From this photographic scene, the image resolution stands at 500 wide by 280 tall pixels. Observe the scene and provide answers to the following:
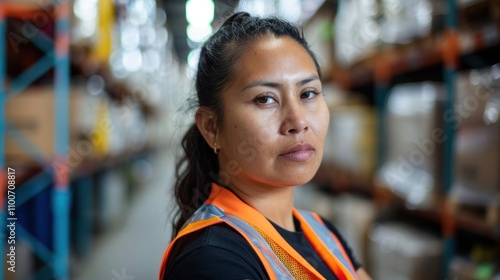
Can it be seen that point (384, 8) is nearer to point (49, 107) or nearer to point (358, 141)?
point (358, 141)

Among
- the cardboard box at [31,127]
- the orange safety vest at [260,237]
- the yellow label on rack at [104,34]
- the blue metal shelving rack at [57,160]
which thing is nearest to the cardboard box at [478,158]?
the orange safety vest at [260,237]

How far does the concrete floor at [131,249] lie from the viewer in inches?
182

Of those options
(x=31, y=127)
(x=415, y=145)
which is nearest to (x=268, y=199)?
(x=415, y=145)

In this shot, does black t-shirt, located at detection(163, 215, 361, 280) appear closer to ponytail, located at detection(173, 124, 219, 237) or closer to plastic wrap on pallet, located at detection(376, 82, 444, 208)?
ponytail, located at detection(173, 124, 219, 237)

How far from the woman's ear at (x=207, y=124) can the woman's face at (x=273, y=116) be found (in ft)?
0.17

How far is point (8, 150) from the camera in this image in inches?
147

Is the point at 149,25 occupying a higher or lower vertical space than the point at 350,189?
higher

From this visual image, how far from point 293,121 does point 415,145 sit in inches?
98.0

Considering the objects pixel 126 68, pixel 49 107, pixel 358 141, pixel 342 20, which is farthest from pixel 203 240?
pixel 126 68

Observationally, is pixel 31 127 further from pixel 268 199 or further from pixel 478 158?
pixel 478 158

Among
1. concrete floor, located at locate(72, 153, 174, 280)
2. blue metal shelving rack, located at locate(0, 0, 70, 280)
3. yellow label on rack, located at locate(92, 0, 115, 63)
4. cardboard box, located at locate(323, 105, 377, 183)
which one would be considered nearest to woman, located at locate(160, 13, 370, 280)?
concrete floor, located at locate(72, 153, 174, 280)

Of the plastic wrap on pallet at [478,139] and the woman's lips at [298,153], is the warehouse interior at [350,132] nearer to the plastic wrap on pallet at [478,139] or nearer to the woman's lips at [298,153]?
the plastic wrap on pallet at [478,139]

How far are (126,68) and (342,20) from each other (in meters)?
3.10

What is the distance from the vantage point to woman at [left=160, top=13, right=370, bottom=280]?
1.11 meters
